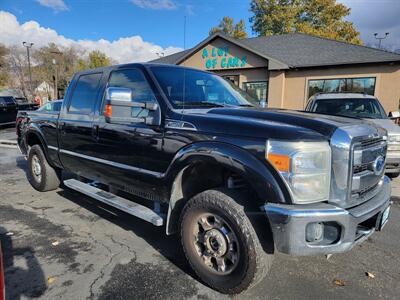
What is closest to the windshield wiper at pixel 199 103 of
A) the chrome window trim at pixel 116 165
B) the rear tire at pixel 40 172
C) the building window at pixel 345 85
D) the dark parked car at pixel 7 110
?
the chrome window trim at pixel 116 165

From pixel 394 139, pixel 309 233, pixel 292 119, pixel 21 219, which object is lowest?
pixel 21 219

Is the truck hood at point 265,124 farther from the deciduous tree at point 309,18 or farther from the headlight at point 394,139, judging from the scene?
the deciduous tree at point 309,18

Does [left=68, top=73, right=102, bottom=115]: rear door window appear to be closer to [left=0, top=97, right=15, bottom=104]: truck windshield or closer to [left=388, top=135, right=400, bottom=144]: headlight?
[left=388, top=135, right=400, bottom=144]: headlight

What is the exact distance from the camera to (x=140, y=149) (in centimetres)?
326

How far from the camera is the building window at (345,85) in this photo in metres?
13.8

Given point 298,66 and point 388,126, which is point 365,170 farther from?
point 298,66

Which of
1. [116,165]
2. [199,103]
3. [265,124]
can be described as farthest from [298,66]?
[265,124]

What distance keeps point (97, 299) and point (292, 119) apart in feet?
7.28

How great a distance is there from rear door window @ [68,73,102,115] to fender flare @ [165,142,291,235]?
177 cm

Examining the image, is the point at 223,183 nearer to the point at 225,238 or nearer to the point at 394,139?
the point at 225,238

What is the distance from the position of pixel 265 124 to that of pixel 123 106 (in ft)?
4.79

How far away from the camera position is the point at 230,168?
249 cm

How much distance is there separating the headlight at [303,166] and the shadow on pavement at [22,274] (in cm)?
229

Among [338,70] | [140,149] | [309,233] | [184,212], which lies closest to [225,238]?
[184,212]
